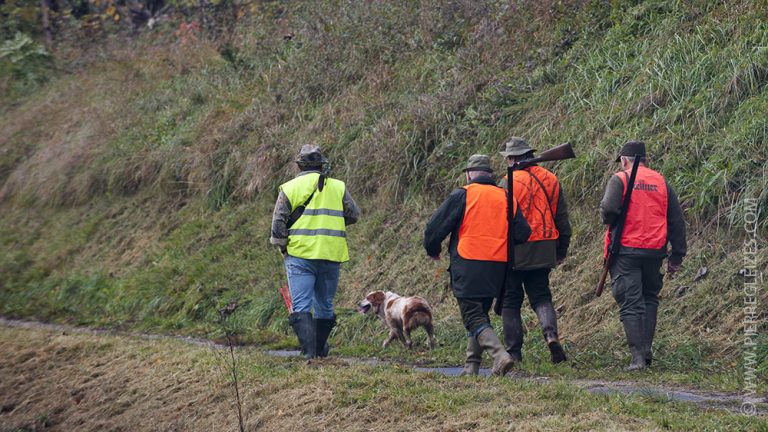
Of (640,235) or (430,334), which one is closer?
(640,235)

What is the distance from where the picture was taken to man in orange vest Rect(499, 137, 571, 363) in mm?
8906

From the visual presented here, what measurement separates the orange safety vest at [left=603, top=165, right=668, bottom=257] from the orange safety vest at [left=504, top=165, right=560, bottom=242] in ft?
2.14

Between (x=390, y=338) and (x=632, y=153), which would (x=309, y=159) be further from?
(x=632, y=153)

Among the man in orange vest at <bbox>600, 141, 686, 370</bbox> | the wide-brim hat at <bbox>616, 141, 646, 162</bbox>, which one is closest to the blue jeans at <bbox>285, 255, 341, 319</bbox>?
the man in orange vest at <bbox>600, 141, 686, 370</bbox>

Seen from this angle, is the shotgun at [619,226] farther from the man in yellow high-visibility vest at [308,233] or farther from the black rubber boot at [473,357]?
the man in yellow high-visibility vest at [308,233]

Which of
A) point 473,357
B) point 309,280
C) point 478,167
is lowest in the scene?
point 473,357

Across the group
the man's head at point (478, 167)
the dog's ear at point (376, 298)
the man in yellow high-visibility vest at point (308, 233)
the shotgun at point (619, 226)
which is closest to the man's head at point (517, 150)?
the man's head at point (478, 167)

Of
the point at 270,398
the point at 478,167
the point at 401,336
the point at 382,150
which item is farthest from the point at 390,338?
the point at 382,150

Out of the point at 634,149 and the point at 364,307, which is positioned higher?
the point at 634,149

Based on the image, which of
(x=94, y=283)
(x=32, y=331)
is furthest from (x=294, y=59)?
Result: (x=32, y=331)

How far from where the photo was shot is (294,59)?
18812mm

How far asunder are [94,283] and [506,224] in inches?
398

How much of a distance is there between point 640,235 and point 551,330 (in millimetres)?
1124

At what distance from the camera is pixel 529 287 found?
361 inches
